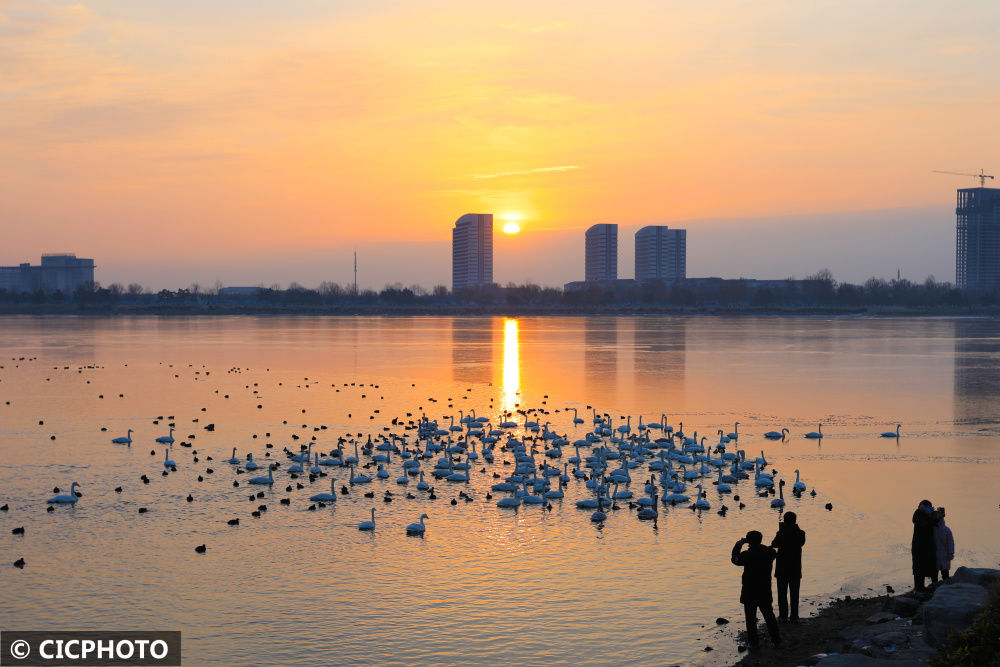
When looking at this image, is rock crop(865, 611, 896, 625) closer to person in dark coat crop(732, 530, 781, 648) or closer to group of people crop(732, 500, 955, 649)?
group of people crop(732, 500, 955, 649)

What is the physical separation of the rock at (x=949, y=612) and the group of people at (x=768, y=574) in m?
2.75

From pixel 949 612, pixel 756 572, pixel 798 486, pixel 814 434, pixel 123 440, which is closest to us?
pixel 949 612

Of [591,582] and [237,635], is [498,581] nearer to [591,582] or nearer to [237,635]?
[591,582]

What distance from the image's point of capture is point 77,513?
28609 millimetres

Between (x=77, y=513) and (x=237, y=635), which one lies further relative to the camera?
(x=77, y=513)

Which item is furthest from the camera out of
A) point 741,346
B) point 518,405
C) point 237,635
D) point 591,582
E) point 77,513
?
point 741,346

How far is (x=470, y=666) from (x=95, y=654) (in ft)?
25.9

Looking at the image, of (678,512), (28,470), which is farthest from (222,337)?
(678,512)

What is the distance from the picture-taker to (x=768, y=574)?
17.4 m

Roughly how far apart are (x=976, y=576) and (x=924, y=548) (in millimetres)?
1727

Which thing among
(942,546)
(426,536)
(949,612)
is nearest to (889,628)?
(949,612)

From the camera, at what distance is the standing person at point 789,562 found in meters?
18.5

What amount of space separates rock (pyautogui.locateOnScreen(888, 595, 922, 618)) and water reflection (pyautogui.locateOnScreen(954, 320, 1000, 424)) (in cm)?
3539

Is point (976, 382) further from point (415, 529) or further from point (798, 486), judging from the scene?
point (415, 529)
